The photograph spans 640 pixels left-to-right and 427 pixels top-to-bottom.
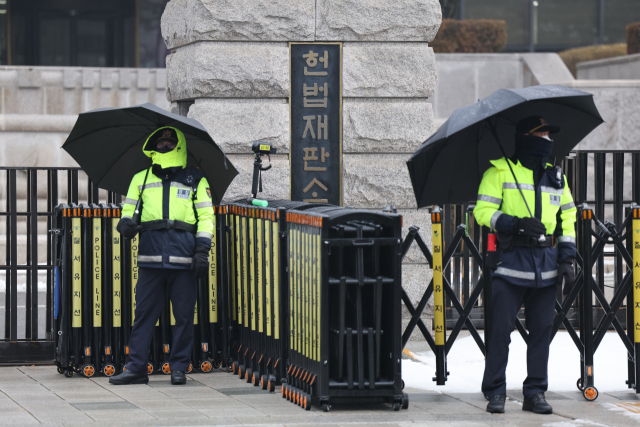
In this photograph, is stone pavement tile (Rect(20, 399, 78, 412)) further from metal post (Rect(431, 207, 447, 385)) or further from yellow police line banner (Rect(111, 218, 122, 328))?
metal post (Rect(431, 207, 447, 385))

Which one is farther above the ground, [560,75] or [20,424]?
[560,75]

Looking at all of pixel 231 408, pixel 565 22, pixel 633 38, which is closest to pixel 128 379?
pixel 231 408

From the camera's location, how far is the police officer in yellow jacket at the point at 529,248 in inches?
263

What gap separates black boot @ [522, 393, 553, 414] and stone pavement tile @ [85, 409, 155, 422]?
2.57 metres

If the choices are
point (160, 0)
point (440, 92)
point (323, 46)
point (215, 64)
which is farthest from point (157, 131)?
point (160, 0)

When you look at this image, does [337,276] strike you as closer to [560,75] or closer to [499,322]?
[499,322]

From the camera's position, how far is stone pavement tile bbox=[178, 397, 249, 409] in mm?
6840

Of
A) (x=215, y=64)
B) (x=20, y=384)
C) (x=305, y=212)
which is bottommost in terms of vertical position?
(x=20, y=384)

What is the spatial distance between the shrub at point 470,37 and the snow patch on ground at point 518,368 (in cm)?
1467

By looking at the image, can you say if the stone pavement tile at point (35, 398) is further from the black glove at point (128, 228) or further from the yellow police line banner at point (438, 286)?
the yellow police line banner at point (438, 286)

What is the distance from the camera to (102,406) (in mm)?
6816

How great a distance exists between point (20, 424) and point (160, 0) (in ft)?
76.2

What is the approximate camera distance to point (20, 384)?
→ 7.73 meters

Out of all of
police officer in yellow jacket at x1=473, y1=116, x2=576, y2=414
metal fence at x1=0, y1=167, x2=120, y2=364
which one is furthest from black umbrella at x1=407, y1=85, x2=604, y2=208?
metal fence at x1=0, y1=167, x2=120, y2=364
